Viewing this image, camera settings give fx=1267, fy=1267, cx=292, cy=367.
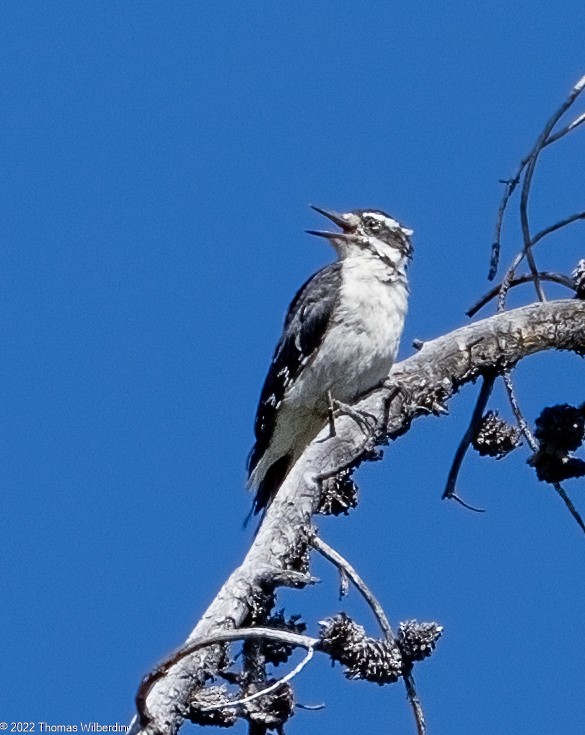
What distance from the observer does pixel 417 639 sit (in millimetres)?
3982

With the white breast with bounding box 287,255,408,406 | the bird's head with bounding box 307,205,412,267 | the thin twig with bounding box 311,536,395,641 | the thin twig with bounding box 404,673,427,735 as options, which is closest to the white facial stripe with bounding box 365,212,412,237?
the bird's head with bounding box 307,205,412,267

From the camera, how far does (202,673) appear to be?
3.61 metres

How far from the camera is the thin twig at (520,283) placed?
4.86 m

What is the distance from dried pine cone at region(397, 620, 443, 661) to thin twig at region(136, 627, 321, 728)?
0.64 metres

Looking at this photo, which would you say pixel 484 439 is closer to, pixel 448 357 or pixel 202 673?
pixel 448 357

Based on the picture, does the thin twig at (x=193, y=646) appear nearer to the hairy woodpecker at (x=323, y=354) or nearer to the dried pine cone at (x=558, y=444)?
the dried pine cone at (x=558, y=444)

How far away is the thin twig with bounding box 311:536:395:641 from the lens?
405cm

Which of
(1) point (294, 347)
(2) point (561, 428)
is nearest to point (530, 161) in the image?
(2) point (561, 428)

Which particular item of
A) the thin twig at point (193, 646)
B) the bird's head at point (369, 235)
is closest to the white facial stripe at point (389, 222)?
the bird's head at point (369, 235)

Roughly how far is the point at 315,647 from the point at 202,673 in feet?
1.11

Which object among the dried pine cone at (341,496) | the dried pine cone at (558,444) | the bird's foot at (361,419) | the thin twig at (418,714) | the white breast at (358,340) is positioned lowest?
the thin twig at (418,714)

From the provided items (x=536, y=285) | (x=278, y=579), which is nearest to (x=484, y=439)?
(x=536, y=285)

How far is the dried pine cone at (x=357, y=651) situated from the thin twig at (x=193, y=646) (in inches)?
16.3

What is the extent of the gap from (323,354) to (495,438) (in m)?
2.04
